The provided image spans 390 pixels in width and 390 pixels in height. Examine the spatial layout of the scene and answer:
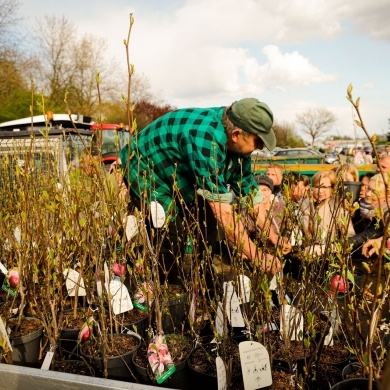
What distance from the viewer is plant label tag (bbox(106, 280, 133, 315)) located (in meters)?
1.83

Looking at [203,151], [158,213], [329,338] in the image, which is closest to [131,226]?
[158,213]

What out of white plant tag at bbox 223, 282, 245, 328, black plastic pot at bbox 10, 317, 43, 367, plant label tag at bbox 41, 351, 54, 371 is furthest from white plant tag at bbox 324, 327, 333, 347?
black plastic pot at bbox 10, 317, 43, 367

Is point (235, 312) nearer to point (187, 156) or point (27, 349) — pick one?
point (187, 156)

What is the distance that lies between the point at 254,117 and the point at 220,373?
1.21 meters

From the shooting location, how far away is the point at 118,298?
6.20ft

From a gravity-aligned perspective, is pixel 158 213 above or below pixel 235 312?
above

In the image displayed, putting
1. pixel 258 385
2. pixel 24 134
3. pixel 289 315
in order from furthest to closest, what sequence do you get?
1. pixel 24 134
2. pixel 289 315
3. pixel 258 385

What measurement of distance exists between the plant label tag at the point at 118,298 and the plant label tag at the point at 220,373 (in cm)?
57

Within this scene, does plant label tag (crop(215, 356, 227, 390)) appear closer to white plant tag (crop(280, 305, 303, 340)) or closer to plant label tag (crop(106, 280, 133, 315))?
white plant tag (crop(280, 305, 303, 340))

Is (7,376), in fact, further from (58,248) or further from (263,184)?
(263,184)

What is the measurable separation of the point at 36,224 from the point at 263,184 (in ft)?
7.24

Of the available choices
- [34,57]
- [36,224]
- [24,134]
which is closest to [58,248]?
[36,224]

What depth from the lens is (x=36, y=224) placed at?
1.82 m

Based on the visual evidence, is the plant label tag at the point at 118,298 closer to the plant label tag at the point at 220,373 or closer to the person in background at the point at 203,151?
the person in background at the point at 203,151
